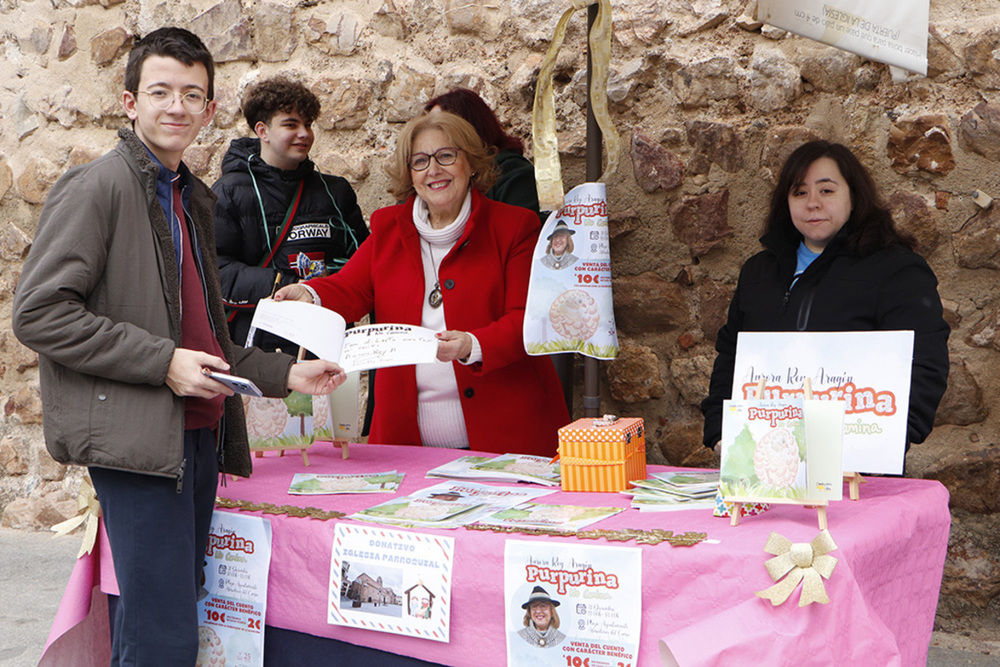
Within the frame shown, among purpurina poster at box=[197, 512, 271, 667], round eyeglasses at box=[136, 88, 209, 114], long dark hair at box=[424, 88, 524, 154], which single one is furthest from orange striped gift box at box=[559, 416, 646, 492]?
long dark hair at box=[424, 88, 524, 154]

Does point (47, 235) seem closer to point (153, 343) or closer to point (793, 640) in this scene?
point (153, 343)

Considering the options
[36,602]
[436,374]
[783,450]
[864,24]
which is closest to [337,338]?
[436,374]

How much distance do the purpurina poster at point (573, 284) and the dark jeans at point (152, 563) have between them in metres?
0.96

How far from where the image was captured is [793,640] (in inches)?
58.5

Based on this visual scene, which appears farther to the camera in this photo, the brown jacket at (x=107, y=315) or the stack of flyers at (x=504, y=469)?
the stack of flyers at (x=504, y=469)

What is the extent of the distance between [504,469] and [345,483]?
37cm

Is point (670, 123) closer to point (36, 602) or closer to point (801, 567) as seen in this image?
point (801, 567)

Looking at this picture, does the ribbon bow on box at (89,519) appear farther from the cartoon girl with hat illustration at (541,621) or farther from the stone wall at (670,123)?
the stone wall at (670,123)

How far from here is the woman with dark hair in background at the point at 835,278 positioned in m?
2.14

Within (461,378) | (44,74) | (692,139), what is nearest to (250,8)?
(44,74)

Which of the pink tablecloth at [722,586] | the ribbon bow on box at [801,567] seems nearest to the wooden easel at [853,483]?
the pink tablecloth at [722,586]

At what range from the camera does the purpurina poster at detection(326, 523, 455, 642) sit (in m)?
1.73

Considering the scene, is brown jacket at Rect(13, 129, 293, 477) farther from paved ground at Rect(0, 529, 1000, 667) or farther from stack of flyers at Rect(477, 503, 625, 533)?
paved ground at Rect(0, 529, 1000, 667)

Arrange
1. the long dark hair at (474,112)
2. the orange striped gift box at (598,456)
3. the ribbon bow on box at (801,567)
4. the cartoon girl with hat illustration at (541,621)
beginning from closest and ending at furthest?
the ribbon bow on box at (801,567)
the cartoon girl with hat illustration at (541,621)
the orange striped gift box at (598,456)
the long dark hair at (474,112)
